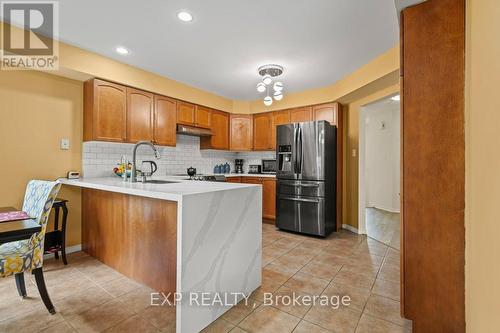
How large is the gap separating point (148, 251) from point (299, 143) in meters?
2.67

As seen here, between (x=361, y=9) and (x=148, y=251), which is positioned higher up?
(x=361, y=9)

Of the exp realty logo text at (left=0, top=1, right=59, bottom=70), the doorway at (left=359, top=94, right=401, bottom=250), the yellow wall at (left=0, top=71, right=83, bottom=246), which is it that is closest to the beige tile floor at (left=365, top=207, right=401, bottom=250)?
the doorway at (left=359, top=94, right=401, bottom=250)

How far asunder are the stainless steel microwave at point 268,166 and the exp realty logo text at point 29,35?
3.65 m

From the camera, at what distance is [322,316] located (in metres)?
1.69

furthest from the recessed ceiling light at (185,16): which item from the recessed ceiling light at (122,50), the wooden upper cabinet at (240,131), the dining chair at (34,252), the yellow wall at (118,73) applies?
the wooden upper cabinet at (240,131)

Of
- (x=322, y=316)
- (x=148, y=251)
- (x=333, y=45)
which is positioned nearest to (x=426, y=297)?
(x=322, y=316)

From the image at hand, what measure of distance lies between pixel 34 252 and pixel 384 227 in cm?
479

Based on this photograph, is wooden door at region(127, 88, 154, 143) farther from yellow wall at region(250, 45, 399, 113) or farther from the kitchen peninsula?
yellow wall at region(250, 45, 399, 113)

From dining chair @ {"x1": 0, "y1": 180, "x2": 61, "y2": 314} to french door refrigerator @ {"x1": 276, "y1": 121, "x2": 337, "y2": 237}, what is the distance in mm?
3008

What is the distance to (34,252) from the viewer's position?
1643 mm

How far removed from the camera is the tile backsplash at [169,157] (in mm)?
3066

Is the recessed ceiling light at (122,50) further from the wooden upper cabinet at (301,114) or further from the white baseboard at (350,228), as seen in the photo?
the white baseboard at (350,228)
